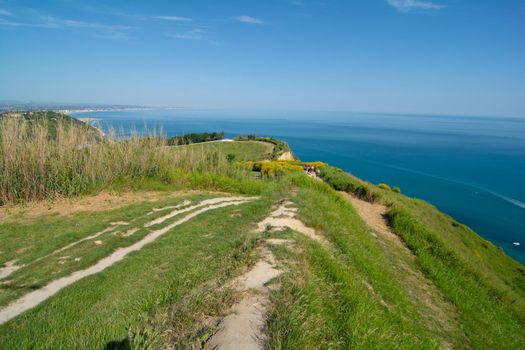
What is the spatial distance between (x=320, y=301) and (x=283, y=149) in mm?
43064

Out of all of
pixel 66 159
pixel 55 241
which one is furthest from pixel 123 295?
pixel 66 159

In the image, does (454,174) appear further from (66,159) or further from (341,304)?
(341,304)

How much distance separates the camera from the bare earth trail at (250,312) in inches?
90.3

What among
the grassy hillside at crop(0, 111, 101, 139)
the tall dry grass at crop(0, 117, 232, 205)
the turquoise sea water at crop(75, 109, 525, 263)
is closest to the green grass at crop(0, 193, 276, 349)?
the tall dry grass at crop(0, 117, 232, 205)

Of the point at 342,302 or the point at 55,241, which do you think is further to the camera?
the point at 55,241

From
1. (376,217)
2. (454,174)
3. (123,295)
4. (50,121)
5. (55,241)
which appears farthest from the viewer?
(454,174)

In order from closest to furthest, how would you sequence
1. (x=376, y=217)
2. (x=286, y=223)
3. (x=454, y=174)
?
(x=286, y=223) → (x=376, y=217) → (x=454, y=174)

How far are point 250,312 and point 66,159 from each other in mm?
11342

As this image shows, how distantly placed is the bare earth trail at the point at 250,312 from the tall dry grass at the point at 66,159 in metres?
9.66

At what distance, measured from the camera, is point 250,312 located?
2729 millimetres

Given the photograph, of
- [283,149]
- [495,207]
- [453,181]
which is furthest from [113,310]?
[453,181]

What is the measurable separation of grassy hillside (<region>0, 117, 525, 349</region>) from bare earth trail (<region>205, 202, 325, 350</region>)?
0.19ft

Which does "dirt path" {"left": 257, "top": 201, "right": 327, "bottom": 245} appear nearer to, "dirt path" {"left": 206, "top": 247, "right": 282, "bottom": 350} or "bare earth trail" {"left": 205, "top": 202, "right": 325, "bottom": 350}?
"bare earth trail" {"left": 205, "top": 202, "right": 325, "bottom": 350}

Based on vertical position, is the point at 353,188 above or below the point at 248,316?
below
